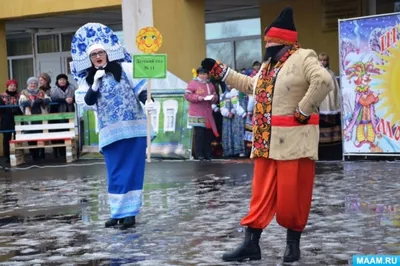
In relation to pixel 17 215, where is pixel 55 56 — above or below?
above

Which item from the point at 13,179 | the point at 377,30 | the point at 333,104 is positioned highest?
the point at 377,30

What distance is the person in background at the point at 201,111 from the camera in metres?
14.7

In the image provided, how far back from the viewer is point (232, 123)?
15070mm

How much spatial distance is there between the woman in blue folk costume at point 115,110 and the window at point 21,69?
16533mm

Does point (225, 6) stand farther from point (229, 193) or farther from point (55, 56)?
point (229, 193)

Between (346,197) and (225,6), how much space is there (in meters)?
11.1

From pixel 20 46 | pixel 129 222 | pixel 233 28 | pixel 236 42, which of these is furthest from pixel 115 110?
pixel 20 46

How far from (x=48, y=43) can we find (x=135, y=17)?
23.6 feet

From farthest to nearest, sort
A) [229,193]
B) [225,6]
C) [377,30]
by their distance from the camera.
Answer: [225,6], [377,30], [229,193]

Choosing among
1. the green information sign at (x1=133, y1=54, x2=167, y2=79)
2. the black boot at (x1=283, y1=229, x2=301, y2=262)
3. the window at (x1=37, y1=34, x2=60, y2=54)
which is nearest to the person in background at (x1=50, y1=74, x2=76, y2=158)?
the green information sign at (x1=133, y1=54, x2=167, y2=79)

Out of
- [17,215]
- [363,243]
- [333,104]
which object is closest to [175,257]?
[363,243]

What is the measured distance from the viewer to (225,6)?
19.3m

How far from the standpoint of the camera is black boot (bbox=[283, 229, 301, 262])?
5.72m

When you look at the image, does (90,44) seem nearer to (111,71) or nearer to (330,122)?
(111,71)
